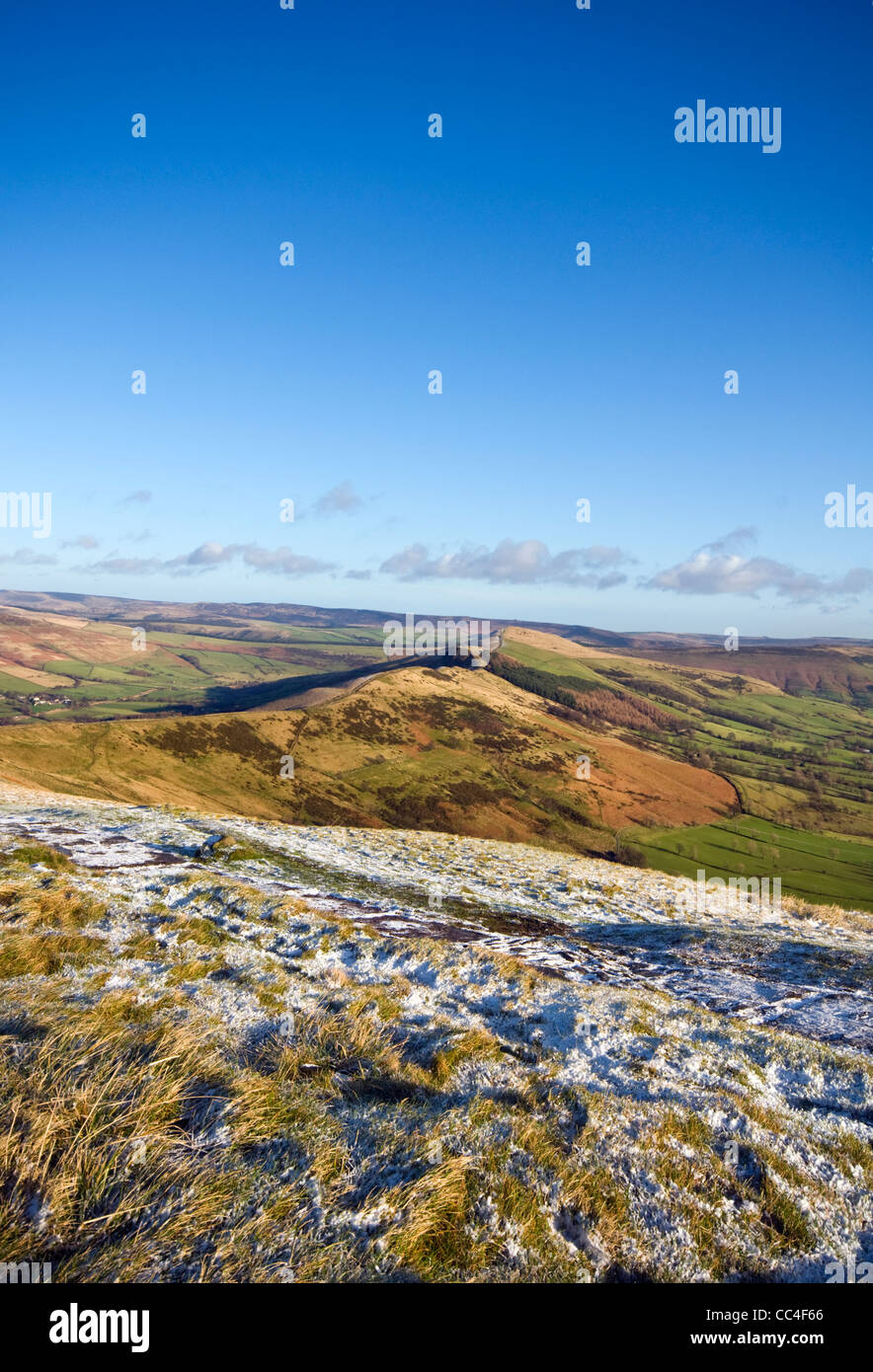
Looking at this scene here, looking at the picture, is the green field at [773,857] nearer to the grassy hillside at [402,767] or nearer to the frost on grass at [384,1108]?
the grassy hillside at [402,767]

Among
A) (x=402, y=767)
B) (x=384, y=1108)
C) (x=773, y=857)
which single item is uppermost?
(x=384, y=1108)

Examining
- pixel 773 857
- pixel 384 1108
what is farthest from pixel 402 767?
pixel 384 1108

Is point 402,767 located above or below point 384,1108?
below

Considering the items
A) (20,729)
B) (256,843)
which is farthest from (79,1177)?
(20,729)

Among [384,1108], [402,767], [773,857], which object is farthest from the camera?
[402,767]

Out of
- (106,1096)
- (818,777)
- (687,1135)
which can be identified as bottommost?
(818,777)

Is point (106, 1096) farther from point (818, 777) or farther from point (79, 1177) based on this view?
point (818, 777)

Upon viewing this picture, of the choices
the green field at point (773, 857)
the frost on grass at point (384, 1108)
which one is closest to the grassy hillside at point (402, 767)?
the green field at point (773, 857)

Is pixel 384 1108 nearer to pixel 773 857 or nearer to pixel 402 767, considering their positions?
pixel 402 767
